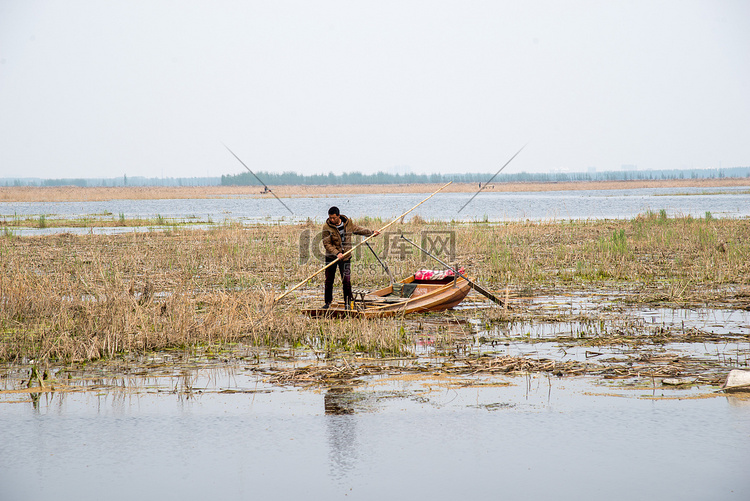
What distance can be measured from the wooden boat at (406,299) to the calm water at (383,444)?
12.0 feet

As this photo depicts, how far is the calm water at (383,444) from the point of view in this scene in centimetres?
508

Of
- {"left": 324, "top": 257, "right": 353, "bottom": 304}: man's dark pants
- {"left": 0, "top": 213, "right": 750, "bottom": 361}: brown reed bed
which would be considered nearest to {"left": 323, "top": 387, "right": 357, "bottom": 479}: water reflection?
{"left": 0, "top": 213, "right": 750, "bottom": 361}: brown reed bed

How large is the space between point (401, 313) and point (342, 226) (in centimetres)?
186

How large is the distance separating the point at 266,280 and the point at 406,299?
4600 mm

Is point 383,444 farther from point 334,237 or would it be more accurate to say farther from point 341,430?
point 334,237

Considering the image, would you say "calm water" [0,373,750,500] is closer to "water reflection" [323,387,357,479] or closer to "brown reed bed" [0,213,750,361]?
"water reflection" [323,387,357,479]

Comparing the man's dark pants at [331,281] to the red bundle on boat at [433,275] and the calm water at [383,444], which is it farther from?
the calm water at [383,444]

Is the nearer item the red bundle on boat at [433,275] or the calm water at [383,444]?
the calm water at [383,444]

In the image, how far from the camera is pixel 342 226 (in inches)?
476

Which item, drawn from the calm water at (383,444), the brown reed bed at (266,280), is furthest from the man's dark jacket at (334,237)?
the calm water at (383,444)

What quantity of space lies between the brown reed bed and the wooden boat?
0.85 feet

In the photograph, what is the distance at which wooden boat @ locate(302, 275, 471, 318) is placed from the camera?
11.2 metres

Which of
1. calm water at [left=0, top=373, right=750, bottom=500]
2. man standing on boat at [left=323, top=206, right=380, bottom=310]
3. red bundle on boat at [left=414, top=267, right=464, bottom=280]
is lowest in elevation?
calm water at [left=0, top=373, right=750, bottom=500]

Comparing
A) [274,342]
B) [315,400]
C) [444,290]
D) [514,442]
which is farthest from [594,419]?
[444,290]
